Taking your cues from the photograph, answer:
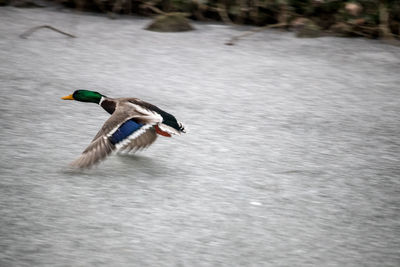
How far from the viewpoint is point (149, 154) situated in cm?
399

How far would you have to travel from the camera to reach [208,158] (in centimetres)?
395

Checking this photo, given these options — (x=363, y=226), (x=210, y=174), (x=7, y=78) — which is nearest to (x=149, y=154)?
(x=210, y=174)

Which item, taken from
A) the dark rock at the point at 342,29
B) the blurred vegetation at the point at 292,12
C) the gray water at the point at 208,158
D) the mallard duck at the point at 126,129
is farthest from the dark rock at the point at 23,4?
the mallard duck at the point at 126,129

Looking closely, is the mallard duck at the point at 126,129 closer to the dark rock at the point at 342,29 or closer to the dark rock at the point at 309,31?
the dark rock at the point at 309,31

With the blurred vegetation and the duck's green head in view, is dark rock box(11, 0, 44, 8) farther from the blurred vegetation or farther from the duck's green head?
the duck's green head

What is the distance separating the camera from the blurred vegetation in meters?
7.22

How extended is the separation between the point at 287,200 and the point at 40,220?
1.55 metres

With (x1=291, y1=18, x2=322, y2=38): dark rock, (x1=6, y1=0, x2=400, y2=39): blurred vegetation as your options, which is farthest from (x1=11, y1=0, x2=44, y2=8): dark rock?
(x1=291, y1=18, x2=322, y2=38): dark rock

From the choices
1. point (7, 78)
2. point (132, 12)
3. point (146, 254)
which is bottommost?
point (146, 254)

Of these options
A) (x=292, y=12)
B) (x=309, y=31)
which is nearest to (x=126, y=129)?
(x=309, y=31)

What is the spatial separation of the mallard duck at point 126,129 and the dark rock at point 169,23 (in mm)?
3559

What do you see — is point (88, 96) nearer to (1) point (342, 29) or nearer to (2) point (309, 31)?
(2) point (309, 31)

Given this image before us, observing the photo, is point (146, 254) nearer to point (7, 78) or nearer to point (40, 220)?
point (40, 220)

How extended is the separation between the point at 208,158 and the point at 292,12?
443cm
